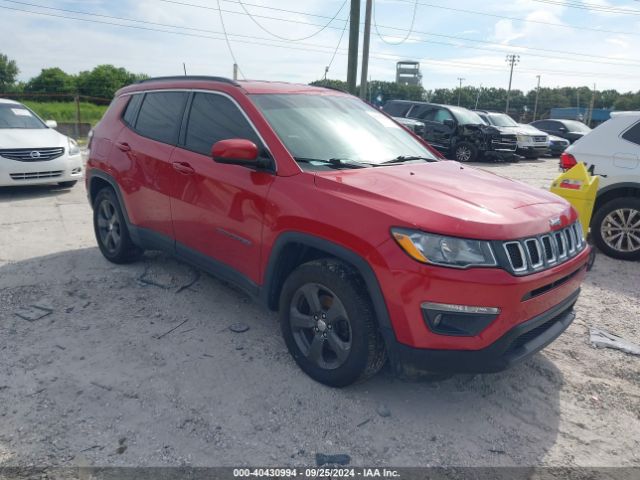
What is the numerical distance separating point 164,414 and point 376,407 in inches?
47.5

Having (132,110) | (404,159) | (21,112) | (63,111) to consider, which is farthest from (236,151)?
(63,111)

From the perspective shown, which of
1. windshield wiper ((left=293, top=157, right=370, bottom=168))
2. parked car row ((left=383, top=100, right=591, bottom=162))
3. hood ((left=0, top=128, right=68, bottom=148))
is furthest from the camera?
parked car row ((left=383, top=100, right=591, bottom=162))

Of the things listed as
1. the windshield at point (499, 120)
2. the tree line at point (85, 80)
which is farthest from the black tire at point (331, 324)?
the tree line at point (85, 80)

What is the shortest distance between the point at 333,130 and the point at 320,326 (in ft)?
4.74

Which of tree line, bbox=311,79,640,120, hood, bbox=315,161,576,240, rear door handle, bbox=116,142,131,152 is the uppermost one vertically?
tree line, bbox=311,79,640,120

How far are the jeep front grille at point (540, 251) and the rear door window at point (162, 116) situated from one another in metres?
2.78

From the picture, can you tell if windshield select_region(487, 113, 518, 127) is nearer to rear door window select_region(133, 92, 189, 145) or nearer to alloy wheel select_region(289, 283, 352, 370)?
rear door window select_region(133, 92, 189, 145)

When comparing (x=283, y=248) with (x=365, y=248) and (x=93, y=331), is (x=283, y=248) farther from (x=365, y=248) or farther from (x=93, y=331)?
(x=93, y=331)

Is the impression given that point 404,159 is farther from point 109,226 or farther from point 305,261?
point 109,226

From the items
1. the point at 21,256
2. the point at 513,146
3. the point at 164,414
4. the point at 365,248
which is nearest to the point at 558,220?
the point at 365,248

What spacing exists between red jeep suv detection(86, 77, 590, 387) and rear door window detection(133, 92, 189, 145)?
2cm

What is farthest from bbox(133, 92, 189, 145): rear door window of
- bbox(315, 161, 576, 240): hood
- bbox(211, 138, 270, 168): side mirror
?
bbox(315, 161, 576, 240): hood

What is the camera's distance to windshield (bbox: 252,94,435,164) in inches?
136

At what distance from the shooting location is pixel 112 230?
16.9ft
